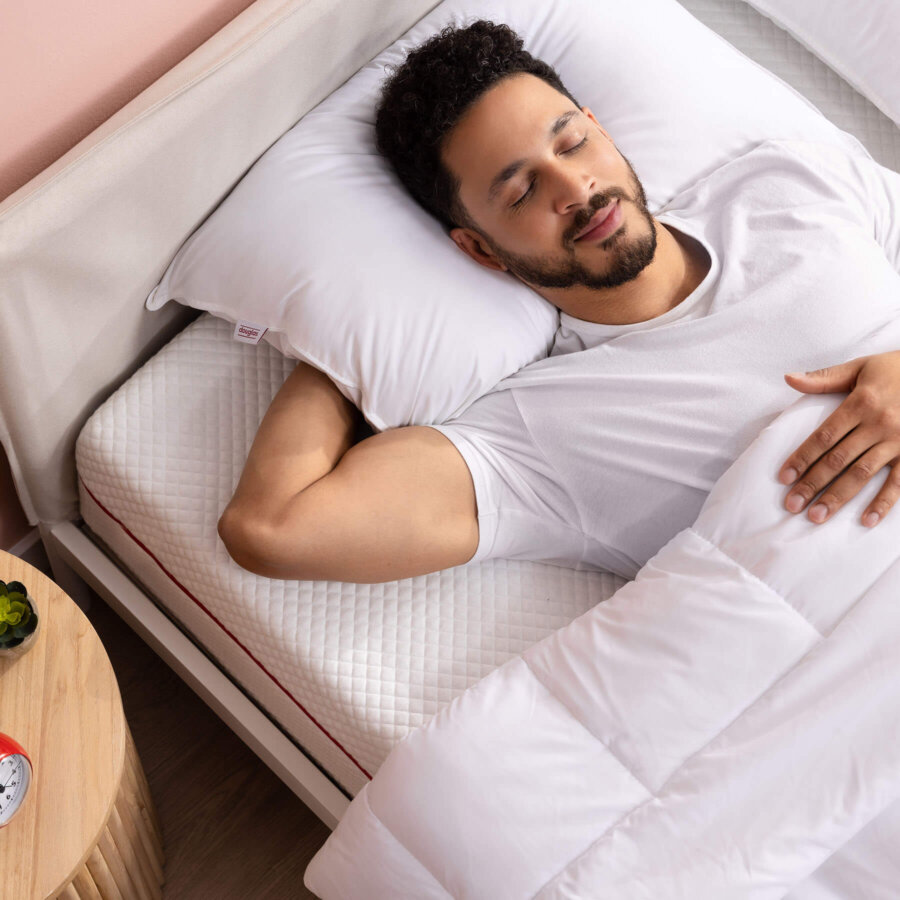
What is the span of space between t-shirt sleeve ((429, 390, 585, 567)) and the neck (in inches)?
6.7

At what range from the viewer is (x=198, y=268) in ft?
4.33

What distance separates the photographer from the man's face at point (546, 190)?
1301 mm

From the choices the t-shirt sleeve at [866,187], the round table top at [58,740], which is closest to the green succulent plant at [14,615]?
the round table top at [58,740]

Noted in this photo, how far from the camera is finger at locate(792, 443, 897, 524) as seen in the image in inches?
44.4

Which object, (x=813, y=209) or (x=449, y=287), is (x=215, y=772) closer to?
(x=449, y=287)

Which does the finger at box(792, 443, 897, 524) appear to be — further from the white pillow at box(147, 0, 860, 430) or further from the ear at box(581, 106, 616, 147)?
the ear at box(581, 106, 616, 147)

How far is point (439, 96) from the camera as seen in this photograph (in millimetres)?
1339

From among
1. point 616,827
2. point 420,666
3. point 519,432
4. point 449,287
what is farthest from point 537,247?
point 616,827

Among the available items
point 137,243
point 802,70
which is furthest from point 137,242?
point 802,70

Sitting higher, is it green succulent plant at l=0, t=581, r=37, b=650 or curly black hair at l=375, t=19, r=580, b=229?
curly black hair at l=375, t=19, r=580, b=229

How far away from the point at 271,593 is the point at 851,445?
0.73 m

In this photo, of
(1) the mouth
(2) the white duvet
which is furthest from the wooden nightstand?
(1) the mouth

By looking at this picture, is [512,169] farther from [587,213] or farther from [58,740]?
[58,740]

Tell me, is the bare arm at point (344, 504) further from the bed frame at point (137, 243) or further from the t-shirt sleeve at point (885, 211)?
the t-shirt sleeve at point (885, 211)
